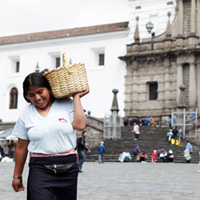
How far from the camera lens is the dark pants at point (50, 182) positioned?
3.79 meters

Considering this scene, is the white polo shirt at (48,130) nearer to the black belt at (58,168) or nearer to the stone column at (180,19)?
the black belt at (58,168)

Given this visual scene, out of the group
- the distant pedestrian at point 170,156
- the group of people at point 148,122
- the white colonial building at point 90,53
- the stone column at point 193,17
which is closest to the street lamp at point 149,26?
the white colonial building at point 90,53

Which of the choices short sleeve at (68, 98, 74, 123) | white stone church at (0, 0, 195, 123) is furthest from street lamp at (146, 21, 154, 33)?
short sleeve at (68, 98, 74, 123)

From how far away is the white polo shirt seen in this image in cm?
396

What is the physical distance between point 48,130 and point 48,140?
86 millimetres

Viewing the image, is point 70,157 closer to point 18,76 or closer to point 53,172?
point 53,172

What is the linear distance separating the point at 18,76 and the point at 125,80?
10698 millimetres

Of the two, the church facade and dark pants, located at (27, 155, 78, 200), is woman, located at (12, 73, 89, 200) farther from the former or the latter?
the church facade

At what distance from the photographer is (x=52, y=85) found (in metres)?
4.05

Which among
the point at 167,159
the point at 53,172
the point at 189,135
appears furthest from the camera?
the point at 189,135

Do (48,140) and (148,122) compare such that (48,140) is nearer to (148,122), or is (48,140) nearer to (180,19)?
(148,122)

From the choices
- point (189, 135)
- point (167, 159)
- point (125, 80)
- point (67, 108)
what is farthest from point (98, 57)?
point (67, 108)

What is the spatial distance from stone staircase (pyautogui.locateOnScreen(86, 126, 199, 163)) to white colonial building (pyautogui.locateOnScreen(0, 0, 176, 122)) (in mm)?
7103

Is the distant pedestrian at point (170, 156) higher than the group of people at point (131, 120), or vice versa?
the group of people at point (131, 120)
